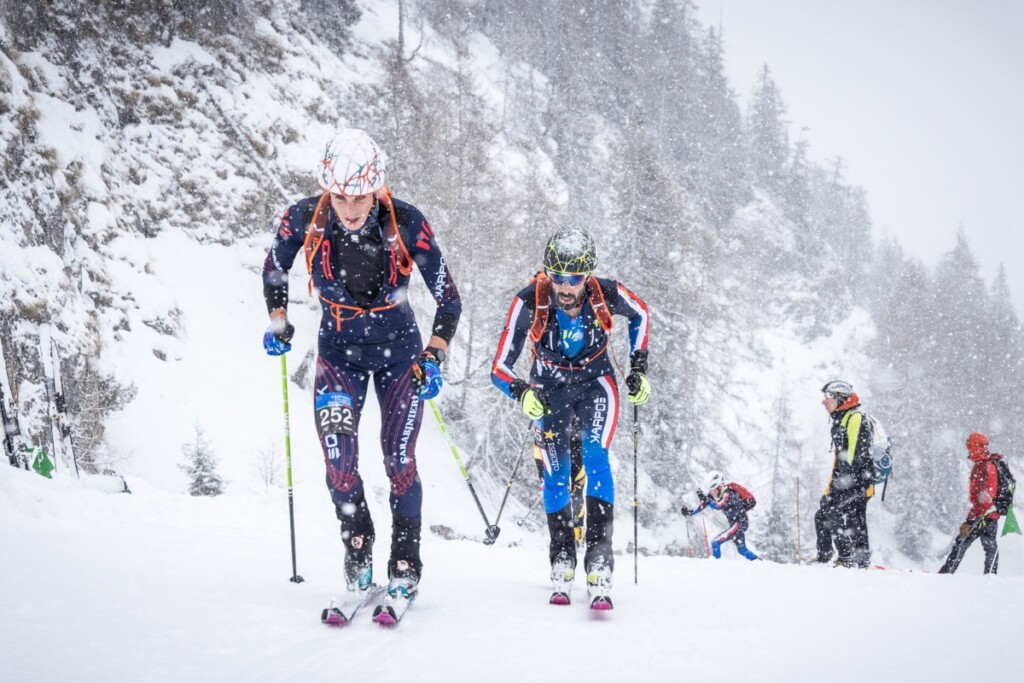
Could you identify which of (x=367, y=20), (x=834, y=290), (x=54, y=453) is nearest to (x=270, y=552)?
(x=54, y=453)

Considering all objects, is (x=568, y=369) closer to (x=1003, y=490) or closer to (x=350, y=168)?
(x=350, y=168)

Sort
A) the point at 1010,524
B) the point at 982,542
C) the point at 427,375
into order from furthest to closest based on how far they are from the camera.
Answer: the point at 982,542 < the point at 1010,524 < the point at 427,375

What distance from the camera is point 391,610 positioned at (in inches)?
131

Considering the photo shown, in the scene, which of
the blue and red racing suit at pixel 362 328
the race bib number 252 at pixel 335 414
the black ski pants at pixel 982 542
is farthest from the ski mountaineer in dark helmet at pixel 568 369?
the black ski pants at pixel 982 542

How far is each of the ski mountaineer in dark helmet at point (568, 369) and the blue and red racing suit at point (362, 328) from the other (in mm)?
789

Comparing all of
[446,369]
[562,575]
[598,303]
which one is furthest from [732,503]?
[446,369]

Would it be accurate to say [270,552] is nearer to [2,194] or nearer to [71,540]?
[71,540]

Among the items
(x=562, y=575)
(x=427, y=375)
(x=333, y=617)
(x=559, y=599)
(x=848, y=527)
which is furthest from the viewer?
(x=848, y=527)

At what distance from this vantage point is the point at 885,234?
255ft

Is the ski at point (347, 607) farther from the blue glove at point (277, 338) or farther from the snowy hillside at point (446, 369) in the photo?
the blue glove at point (277, 338)

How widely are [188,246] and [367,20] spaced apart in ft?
58.8

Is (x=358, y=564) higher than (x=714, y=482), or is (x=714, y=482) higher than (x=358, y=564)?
(x=358, y=564)

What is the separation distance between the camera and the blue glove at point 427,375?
11.8 ft

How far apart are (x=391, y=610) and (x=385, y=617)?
1.9 inches
